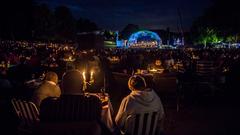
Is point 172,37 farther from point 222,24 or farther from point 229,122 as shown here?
point 229,122

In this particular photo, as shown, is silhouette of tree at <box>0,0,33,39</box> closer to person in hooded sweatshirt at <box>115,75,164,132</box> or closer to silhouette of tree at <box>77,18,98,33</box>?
person in hooded sweatshirt at <box>115,75,164,132</box>

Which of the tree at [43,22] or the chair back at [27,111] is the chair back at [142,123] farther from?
the tree at [43,22]

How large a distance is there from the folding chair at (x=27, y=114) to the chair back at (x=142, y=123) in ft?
4.87

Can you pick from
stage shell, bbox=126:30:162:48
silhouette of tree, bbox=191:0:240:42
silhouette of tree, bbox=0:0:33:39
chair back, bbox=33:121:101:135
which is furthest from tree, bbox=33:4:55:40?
chair back, bbox=33:121:101:135

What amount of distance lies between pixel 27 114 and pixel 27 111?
62 mm

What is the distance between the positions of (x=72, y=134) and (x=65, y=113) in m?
0.29

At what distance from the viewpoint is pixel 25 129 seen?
567 centimetres

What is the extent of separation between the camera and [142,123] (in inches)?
195

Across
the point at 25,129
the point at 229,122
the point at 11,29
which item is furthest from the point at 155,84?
the point at 11,29

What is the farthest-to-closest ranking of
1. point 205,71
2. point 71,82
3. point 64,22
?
1. point 64,22
2. point 205,71
3. point 71,82

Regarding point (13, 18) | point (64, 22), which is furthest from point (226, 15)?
point (64, 22)

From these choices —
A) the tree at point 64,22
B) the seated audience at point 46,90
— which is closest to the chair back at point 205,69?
the seated audience at point 46,90

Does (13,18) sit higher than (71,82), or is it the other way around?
(13,18)

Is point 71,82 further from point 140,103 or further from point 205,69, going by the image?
point 205,69
